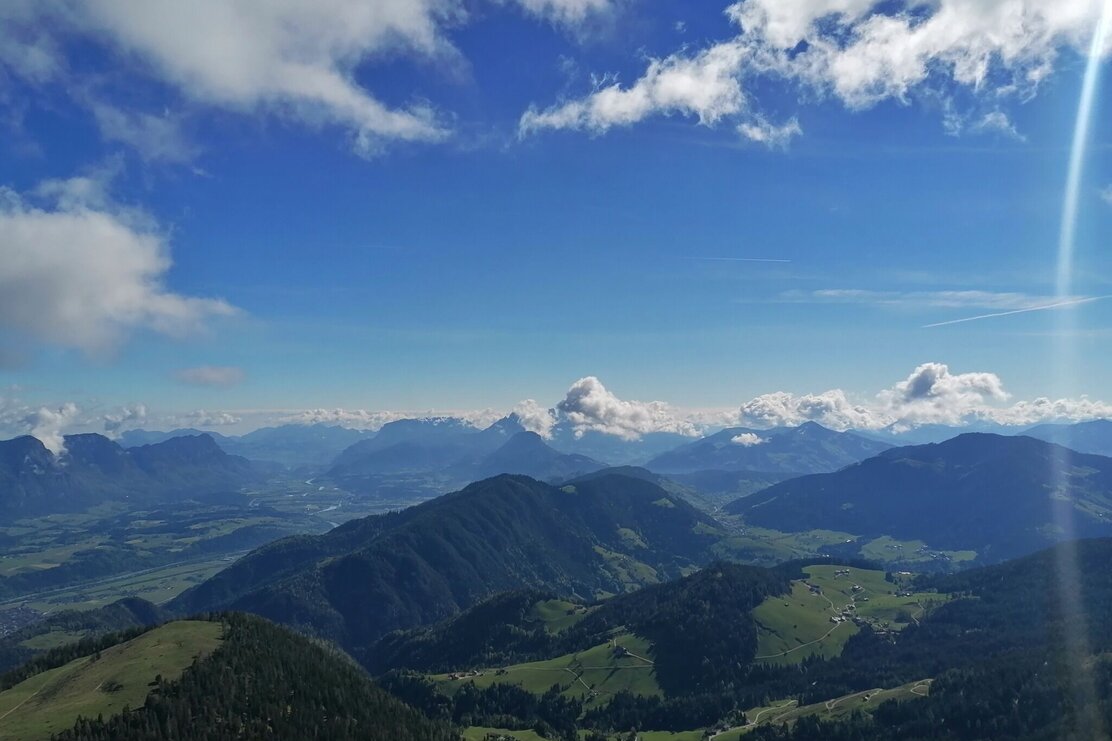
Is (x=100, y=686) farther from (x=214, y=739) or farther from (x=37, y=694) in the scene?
(x=214, y=739)

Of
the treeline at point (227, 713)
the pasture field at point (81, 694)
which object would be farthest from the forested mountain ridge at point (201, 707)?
the pasture field at point (81, 694)

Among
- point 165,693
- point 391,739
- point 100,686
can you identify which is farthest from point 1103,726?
point 100,686

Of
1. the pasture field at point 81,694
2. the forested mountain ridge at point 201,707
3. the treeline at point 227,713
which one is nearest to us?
the pasture field at point 81,694

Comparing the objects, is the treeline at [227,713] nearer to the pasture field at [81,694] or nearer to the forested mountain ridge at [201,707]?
the forested mountain ridge at [201,707]

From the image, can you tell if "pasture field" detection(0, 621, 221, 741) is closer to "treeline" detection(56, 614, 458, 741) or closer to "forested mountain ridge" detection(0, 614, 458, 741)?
"forested mountain ridge" detection(0, 614, 458, 741)

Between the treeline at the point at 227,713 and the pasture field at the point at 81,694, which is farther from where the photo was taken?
the treeline at the point at 227,713

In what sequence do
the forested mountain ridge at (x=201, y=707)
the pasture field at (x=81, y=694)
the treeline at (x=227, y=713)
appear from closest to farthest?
the pasture field at (x=81, y=694) → the treeline at (x=227, y=713) → the forested mountain ridge at (x=201, y=707)

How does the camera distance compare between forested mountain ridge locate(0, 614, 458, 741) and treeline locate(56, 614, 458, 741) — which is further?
forested mountain ridge locate(0, 614, 458, 741)

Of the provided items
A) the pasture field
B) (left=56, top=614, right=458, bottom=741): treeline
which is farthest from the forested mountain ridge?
the pasture field

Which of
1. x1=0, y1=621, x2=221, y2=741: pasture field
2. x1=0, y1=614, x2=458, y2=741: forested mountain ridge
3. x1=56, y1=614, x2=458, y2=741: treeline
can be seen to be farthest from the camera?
x1=0, y1=614, x2=458, y2=741: forested mountain ridge

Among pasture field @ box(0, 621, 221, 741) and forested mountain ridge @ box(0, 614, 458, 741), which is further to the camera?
forested mountain ridge @ box(0, 614, 458, 741)

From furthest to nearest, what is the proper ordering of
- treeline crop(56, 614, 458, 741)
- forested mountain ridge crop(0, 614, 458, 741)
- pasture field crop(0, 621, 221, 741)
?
forested mountain ridge crop(0, 614, 458, 741) → treeline crop(56, 614, 458, 741) → pasture field crop(0, 621, 221, 741)
